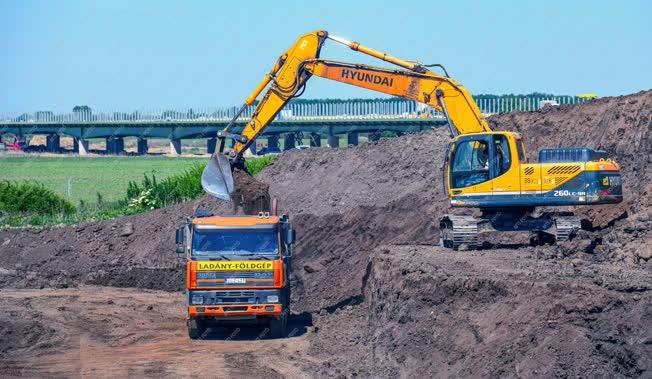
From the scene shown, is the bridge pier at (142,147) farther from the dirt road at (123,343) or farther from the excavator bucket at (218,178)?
the excavator bucket at (218,178)

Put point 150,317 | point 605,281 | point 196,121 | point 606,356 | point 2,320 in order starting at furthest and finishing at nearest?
point 196,121 < point 150,317 < point 2,320 < point 605,281 < point 606,356

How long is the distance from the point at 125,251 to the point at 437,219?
34.1 ft

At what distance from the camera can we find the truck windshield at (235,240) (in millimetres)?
21422

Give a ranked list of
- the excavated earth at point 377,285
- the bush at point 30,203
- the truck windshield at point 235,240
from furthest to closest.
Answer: the bush at point 30,203, the truck windshield at point 235,240, the excavated earth at point 377,285

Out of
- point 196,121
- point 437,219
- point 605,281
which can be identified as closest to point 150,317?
point 437,219

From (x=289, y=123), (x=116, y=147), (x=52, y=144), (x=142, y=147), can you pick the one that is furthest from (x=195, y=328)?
(x=52, y=144)

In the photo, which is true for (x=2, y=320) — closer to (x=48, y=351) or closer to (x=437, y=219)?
(x=48, y=351)

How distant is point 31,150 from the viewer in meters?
103

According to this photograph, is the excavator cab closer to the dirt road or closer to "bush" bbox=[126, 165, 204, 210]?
the dirt road

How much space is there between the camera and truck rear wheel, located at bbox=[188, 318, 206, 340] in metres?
21.6

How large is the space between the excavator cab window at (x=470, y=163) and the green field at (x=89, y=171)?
24283mm

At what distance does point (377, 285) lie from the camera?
2273cm

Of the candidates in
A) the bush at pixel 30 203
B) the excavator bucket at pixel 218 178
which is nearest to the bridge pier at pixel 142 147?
the bush at pixel 30 203

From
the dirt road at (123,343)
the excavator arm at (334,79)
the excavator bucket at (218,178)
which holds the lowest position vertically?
the dirt road at (123,343)
